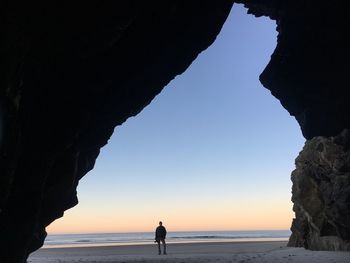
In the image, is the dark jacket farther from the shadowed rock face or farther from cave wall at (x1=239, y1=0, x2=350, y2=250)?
cave wall at (x1=239, y1=0, x2=350, y2=250)

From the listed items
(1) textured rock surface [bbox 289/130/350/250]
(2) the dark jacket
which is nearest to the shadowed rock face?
(1) textured rock surface [bbox 289/130/350/250]

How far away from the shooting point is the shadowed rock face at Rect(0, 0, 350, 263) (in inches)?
454

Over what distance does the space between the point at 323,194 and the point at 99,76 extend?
17.2 m

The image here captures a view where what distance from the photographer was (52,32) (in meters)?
12.2

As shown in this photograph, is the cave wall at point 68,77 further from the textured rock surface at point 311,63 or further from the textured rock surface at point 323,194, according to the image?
the textured rock surface at point 323,194

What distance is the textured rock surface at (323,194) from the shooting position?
23188 mm

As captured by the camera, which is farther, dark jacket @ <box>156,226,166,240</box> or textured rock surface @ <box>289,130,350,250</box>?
dark jacket @ <box>156,226,166,240</box>

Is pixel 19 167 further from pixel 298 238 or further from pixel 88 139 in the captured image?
pixel 298 238

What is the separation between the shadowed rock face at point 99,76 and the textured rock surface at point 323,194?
0.64 feet

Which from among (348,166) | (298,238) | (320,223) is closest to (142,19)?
(348,166)

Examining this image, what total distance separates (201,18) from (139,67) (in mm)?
3882

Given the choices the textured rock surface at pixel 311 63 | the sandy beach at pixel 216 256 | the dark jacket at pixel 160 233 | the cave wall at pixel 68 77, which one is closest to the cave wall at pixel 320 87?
the textured rock surface at pixel 311 63

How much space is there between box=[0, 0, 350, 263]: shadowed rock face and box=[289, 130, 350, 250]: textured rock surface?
0.19 meters

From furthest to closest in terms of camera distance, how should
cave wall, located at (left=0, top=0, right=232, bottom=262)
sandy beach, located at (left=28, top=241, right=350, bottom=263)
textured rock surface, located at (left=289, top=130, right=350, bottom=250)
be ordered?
textured rock surface, located at (left=289, top=130, right=350, bottom=250)
sandy beach, located at (left=28, top=241, right=350, bottom=263)
cave wall, located at (left=0, top=0, right=232, bottom=262)
